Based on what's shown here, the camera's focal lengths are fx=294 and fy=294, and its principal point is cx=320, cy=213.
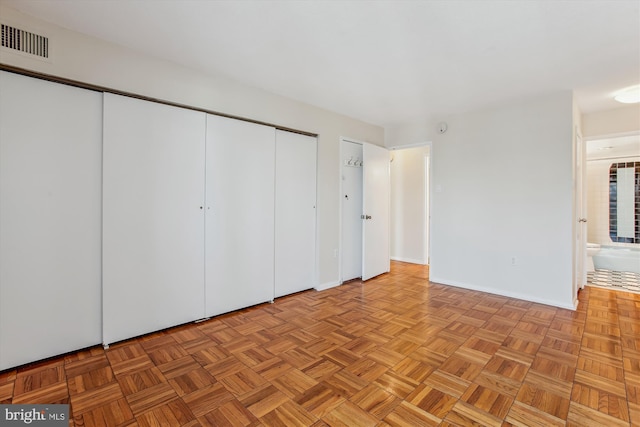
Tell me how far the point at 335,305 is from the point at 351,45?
2603mm

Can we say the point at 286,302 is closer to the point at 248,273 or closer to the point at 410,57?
the point at 248,273

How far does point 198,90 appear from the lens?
9.09 ft

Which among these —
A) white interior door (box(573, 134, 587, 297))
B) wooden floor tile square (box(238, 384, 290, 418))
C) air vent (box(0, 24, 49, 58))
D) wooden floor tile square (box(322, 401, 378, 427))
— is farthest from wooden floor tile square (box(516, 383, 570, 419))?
air vent (box(0, 24, 49, 58))

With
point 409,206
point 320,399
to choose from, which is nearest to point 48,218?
point 320,399

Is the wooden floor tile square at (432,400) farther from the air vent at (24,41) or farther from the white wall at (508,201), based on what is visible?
the air vent at (24,41)

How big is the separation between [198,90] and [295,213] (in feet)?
5.59

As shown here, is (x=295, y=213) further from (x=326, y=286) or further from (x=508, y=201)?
(x=508, y=201)

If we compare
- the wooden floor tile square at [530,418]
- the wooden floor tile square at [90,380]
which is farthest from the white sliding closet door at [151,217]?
the wooden floor tile square at [530,418]

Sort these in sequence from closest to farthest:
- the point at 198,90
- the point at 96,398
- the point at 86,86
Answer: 1. the point at 96,398
2. the point at 86,86
3. the point at 198,90

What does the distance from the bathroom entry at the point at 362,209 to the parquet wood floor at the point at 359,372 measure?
1.32 meters

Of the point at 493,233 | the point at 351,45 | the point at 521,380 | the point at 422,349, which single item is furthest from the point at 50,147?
the point at 493,233

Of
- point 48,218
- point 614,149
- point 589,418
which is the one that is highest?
point 614,149

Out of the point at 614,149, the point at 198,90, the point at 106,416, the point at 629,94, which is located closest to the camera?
the point at 106,416

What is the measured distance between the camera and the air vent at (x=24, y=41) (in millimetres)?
1892
